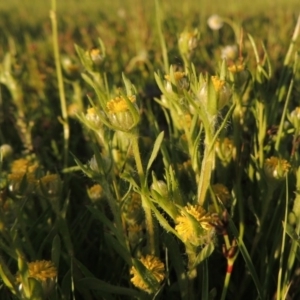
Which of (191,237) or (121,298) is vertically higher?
(191,237)

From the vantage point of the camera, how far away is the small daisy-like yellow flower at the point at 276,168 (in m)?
0.79

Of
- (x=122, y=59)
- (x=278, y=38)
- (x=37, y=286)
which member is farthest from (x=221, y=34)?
(x=37, y=286)

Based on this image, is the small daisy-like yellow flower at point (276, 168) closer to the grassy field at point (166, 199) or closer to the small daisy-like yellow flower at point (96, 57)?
the grassy field at point (166, 199)

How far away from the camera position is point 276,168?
796mm

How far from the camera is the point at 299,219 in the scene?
2.36ft

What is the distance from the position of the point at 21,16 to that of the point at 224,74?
4085 millimetres

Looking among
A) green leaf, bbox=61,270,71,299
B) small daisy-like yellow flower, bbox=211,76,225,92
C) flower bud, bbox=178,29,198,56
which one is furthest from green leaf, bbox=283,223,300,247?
flower bud, bbox=178,29,198,56

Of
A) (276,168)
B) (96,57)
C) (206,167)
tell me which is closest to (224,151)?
(276,168)

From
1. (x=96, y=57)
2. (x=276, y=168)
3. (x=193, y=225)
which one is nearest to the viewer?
(x=193, y=225)

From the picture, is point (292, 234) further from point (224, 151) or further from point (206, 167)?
point (224, 151)

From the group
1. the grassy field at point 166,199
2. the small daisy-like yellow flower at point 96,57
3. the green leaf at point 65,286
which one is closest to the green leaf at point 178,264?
the grassy field at point 166,199

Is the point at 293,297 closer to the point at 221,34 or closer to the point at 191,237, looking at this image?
the point at 191,237

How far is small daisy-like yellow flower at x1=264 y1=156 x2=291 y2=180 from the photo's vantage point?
789 millimetres

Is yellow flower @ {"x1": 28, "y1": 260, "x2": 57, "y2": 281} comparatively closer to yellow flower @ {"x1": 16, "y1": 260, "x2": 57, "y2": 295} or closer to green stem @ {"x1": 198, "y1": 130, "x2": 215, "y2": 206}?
yellow flower @ {"x1": 16, "y1": 260, "x2": 57, "y2": 295}
